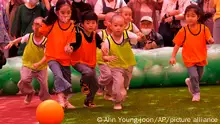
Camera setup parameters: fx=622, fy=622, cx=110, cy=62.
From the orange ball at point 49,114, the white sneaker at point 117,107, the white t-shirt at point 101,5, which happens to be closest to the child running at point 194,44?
the white sneaker at point 117,107

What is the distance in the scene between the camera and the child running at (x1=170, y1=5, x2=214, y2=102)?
35.2ft

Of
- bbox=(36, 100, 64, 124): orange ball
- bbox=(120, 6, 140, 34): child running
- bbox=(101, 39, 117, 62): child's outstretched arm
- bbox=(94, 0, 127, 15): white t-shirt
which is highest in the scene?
bbox=(94, 0, 127, 15): white t-shirt

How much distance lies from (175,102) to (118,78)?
117 centimetres

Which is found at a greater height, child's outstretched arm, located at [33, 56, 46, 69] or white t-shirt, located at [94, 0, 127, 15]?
white t-shirt, located at [94, 0, 127, 15]

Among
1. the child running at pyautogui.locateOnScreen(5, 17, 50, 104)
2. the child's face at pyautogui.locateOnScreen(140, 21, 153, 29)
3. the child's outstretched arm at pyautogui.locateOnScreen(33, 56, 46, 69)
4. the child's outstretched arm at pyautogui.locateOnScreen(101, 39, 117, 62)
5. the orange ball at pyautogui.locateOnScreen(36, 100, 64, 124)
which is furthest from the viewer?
the child's face at pyautogui.locateOnScreen(140, 21, 153, 29)

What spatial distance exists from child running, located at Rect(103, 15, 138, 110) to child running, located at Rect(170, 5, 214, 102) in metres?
0.90

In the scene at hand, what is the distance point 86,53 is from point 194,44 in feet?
6.53

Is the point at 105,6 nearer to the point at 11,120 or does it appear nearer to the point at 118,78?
the point at 118,78

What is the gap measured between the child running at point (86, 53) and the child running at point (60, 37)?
17 centimetres

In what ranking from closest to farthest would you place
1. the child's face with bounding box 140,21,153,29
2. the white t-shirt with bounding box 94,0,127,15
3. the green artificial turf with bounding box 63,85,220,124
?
the green artificial turf with bounding box 63,85,220,124
the white t-shirt with bounding box 94,0,127,15
the child's face with bounding box 140,21,153,29

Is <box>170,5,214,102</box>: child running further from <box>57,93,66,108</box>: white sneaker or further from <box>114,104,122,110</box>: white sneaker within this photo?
<box>57,93,66,108</box>: white sneaker

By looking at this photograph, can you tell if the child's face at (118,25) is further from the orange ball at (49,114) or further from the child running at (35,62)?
the orange ball at (49,114)

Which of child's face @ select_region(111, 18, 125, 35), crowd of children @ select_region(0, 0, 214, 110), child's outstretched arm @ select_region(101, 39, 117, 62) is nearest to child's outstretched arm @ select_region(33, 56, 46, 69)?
crowd of children @ select_region(0, 0, 214, 110)

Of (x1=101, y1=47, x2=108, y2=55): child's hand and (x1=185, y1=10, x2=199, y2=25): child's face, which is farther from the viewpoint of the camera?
(x1=185, y1=10, x2=199, y2=25): child's face
